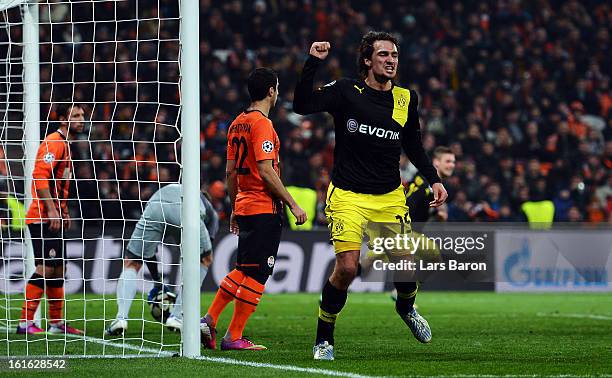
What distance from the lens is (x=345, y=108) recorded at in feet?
24.6

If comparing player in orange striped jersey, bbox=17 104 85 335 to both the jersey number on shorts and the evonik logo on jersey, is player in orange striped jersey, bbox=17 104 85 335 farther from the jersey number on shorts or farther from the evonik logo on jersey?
the evonik logo on jersey

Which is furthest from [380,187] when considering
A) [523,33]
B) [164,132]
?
[523,33]

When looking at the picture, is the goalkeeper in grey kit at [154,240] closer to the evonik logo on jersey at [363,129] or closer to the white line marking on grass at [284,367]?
the white line marking on grass at [284,367]

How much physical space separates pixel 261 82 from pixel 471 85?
15435mm

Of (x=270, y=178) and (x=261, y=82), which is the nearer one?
(x=270, y=178)

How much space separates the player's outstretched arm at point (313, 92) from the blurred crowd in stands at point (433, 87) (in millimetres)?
9067

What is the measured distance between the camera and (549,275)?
1753 centimetres

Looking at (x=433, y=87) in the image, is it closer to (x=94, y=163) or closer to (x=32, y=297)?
(x=94, y=163)

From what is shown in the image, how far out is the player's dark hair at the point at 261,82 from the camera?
821cm

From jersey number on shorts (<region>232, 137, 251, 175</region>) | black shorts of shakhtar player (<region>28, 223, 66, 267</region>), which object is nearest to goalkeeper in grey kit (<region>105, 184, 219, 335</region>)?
black shorts of shakhtar player (<region>28, 223, 66, 267</region>)

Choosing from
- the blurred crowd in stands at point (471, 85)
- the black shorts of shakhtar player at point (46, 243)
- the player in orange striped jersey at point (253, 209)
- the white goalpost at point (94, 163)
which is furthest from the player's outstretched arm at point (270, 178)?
the blurred crowd in stands at point (471, 85)

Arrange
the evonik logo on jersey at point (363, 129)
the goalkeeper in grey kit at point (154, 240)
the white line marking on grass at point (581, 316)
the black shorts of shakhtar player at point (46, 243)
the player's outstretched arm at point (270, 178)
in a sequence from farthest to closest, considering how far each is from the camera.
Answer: the white line marking on grass at point (581, 316) < the black shorts of shakhtar player at point (46, 243) < the goalkeeper in grey kit at point (154, 240) < the player's outstretched arm at point (270, 178) < the evonik logo on jersey at point (363, 129)

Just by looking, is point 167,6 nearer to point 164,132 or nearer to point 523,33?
point 164,132

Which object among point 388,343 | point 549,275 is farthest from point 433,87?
point 388,343
